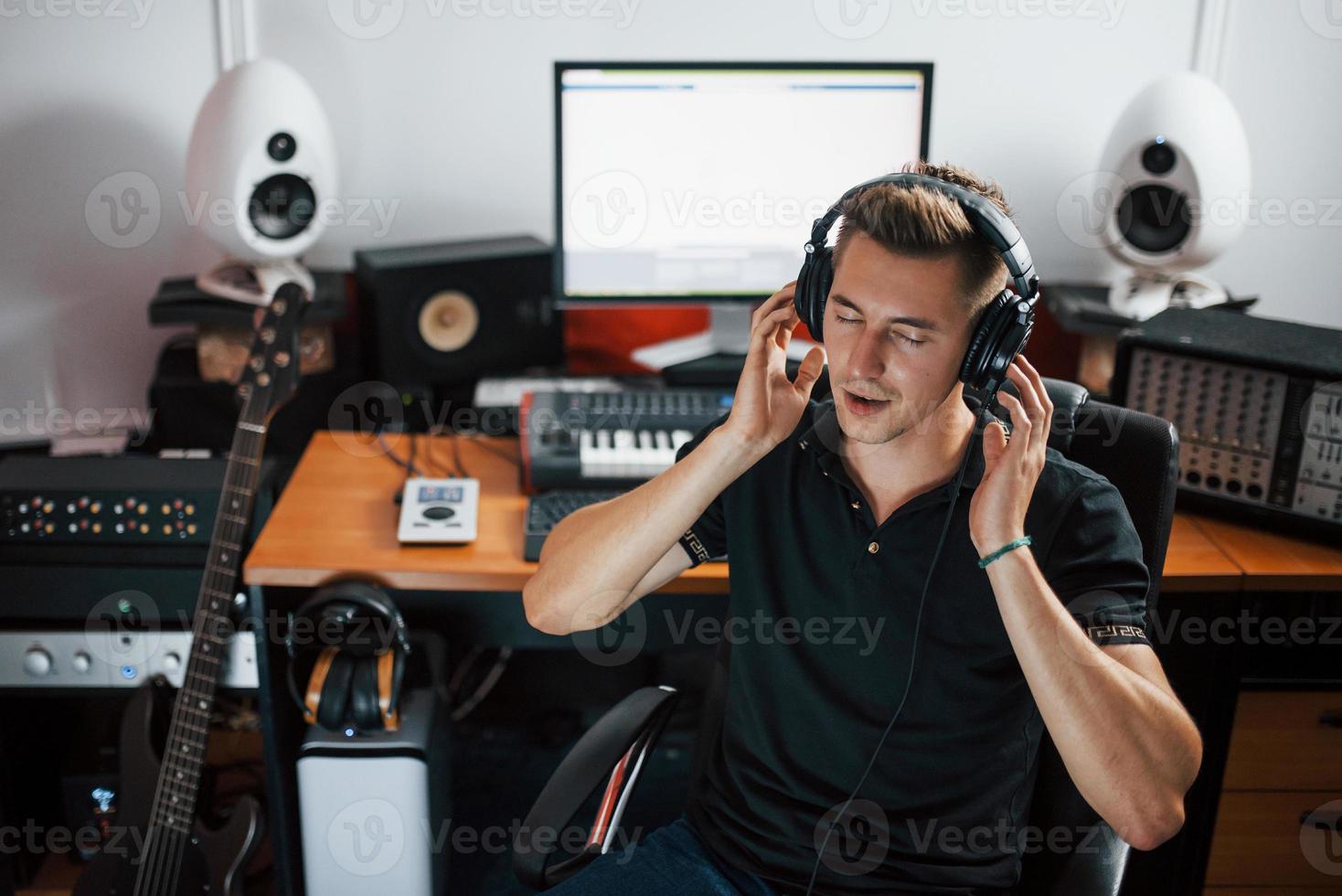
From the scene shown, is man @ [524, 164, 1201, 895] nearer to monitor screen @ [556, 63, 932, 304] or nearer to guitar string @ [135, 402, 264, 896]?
guitar string @ [135, 402, 264, 896]

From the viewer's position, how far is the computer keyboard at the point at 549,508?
5.59 ft

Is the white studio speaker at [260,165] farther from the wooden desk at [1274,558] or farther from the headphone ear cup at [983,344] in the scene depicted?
the wooden desk at [1274,558]

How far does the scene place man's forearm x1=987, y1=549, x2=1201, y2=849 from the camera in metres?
1.20

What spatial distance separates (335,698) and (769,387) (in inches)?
31.7

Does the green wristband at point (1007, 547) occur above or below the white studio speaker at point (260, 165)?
below

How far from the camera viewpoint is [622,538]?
1.42 m

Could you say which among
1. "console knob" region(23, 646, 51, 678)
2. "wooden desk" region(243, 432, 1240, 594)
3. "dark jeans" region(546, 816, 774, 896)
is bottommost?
"dark jeans" region(546, 816, 774, 896)

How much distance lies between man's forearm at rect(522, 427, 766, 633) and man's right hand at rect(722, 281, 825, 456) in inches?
0.7

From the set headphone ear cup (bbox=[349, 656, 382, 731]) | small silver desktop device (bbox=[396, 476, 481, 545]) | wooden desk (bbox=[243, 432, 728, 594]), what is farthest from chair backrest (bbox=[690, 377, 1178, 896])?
headphone ear cup (bbox=[349, 656, 382, 731])

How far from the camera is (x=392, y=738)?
5.86 ft

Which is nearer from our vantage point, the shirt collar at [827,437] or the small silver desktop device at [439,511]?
the shirt collar at [827,437]

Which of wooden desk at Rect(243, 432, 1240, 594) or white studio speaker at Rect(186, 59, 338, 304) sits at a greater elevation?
white studio speaker at Rect(186, 59, 338, 304)

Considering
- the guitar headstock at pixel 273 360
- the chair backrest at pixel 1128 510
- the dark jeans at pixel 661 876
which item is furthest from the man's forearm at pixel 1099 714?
the guitar headstock at pixel 273 360

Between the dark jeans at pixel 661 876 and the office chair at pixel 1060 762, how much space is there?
3 centimetres
